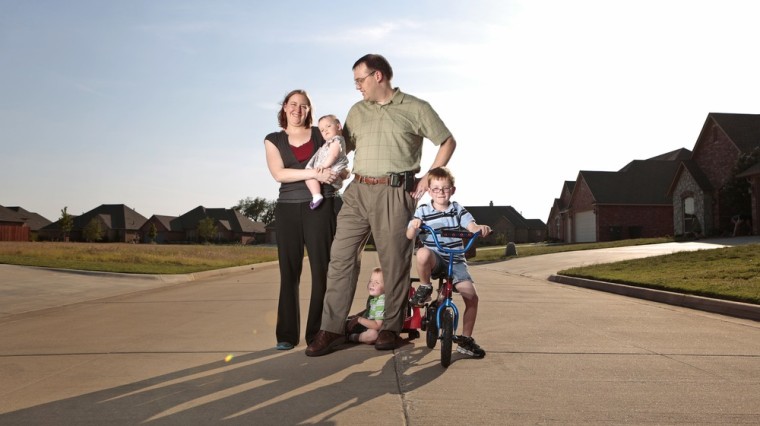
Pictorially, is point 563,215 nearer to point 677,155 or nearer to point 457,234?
point 677,155

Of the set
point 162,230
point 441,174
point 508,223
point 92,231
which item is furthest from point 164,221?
point 441,174

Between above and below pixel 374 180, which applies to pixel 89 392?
below

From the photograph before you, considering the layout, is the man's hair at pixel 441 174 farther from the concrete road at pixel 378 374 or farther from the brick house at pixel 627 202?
the brick house at pixel 627 202

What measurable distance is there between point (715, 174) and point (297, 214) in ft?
120

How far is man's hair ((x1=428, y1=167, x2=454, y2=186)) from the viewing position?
Result: 15.9 feet

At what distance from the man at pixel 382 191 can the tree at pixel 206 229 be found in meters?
104

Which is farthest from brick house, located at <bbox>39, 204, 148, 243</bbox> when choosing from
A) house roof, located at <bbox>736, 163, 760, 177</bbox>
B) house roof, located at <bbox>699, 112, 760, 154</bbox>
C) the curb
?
the curb

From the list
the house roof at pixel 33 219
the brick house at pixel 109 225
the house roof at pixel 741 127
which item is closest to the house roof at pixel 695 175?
the house roof at pixel 741 127

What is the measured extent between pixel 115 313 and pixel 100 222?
345ft

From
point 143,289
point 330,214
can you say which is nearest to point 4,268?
point 143,289

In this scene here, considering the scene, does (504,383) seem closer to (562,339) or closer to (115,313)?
(562,339)

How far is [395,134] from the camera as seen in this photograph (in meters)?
5.21

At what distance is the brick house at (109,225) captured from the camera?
104625mm

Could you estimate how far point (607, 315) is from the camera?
8750 mm
